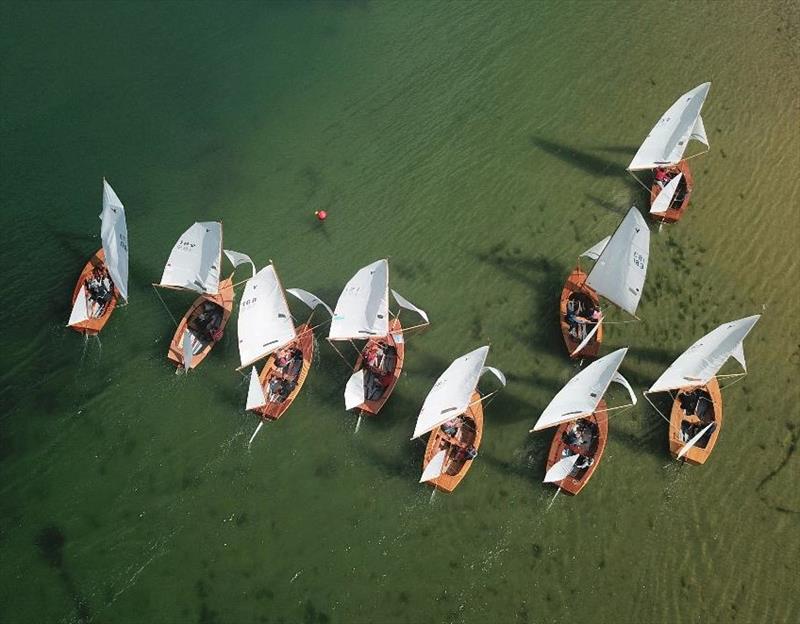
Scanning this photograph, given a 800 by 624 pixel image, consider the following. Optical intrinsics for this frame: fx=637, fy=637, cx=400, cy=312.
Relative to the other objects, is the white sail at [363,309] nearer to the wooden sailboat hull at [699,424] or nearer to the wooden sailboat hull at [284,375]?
the wooden sailboat hull at [284,375]

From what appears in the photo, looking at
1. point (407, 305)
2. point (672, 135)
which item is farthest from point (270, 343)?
point (672, 135)

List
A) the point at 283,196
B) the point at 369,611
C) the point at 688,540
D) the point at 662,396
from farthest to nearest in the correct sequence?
the point at 283,196 < the point at 662,396 < the point at 688,540 < the point at 369,611

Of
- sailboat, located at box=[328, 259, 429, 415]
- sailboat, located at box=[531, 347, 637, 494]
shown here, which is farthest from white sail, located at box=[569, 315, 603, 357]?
sailboat, located at box=[328, 259, 429, 415]

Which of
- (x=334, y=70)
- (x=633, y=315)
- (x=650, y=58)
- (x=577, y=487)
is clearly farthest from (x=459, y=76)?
(x=577, y=487)

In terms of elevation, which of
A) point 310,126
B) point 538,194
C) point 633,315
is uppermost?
point 310,126

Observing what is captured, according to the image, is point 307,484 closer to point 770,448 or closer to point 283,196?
point 283,196

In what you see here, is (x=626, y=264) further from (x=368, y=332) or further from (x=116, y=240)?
(x=116, y=240)
